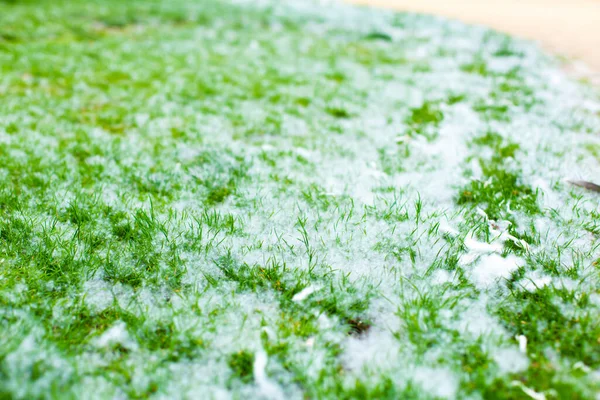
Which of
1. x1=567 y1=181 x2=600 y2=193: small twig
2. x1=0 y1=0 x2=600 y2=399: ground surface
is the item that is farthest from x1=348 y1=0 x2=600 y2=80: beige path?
x1=567 y1=181 x2=600 y2=193: small twig

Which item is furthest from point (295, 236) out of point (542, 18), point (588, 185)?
point (542, 18)

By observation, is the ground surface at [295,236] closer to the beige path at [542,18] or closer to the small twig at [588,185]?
the small twig at [588,185]

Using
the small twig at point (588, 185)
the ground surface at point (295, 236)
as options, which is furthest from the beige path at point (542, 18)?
the small twig at point (588, 185)

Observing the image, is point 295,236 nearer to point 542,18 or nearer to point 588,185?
point 588,185

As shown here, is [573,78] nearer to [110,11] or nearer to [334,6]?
[334,6]

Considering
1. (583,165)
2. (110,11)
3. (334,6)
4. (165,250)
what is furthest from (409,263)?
(334,6)

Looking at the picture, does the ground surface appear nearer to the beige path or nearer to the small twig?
the small twig
